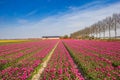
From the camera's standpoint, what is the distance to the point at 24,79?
29.8ft

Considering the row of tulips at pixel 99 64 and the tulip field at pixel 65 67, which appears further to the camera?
the tulip field at pixel 65 67

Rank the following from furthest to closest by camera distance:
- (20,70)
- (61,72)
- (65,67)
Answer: (65,67)
(20,70)
(61,72)

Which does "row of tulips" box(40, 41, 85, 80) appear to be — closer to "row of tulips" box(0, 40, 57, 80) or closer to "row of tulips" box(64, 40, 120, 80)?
"row of tulips" box(64, 40, 120, 80)

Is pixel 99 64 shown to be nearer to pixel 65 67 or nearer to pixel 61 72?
pixel 65 67

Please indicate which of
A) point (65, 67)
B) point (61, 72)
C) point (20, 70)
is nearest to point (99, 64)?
point (65, 67)

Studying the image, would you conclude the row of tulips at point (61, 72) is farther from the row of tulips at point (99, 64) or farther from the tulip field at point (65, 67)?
the row of tulips at point (99, 64)

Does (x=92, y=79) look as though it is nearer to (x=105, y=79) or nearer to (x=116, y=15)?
(x=105, y=79)

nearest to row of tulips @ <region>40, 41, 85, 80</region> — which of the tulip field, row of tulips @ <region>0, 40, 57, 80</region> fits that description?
the tulip field

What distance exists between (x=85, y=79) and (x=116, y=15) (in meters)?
71.8

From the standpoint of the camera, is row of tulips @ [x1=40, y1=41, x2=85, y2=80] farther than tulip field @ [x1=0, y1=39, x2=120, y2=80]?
No

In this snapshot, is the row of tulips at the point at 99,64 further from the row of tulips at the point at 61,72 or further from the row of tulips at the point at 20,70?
the row of tulips at the point at 20,70

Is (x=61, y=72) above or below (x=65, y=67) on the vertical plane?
above

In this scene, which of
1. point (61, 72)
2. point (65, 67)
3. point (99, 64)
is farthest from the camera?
point (99, 64)

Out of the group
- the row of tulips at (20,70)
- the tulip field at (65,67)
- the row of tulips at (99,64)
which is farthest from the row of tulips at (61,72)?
the row of tulips at (20,70)
